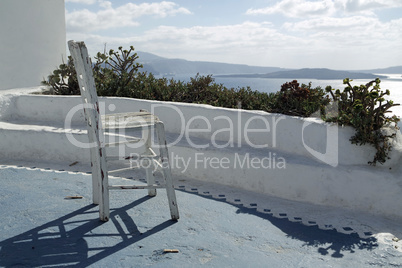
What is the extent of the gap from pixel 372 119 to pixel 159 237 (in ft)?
7.57

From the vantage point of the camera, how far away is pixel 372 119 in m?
3.67

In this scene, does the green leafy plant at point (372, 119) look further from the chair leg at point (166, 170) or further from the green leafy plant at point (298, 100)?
the chair leg at point (166, 170)

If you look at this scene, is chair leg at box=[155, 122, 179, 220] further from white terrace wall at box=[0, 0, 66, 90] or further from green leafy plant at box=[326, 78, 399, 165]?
white terrace wall at box=[0, 0, 66, 90]

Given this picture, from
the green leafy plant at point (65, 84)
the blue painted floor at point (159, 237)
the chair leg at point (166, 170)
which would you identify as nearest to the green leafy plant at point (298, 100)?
the blue painted floor at point (159, 237)

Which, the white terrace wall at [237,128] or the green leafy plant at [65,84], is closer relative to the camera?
the white terrace wall at [237,128]

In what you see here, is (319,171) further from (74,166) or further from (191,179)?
(74,166)

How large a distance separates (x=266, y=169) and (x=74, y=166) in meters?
2.35

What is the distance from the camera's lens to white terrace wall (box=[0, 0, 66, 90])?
6.63 m

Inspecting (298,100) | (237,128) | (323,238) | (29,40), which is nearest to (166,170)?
(323,238)

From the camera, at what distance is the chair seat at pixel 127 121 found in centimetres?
294

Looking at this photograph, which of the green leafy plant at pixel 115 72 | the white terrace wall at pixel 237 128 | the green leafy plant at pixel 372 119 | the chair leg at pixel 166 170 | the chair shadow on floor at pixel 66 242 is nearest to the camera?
the chair shadow on floor at pixel 66 242

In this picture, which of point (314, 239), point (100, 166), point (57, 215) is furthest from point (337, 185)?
point (57, 215)

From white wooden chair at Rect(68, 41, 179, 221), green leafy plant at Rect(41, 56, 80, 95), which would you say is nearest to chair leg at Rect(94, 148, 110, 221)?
white wooden chair at Rect(68, 41, 179, 221)

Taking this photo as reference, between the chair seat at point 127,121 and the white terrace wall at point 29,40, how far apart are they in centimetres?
452
